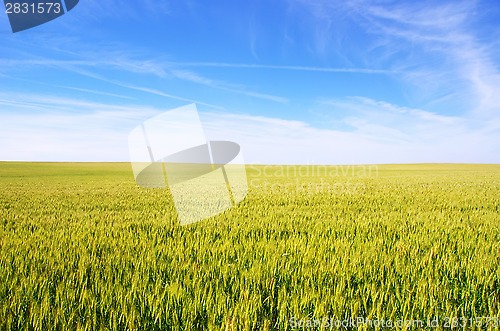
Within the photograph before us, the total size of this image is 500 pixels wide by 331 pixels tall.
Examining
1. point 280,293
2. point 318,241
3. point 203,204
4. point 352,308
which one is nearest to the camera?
point 352,308

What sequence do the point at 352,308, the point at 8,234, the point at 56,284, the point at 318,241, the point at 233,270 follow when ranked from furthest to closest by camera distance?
the point at 8,234 → the point at 318,241 → the point at 233,270 → the point at 56,284 → the point at 352,308

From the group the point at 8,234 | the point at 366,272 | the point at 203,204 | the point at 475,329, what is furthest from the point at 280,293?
the point at 203,204

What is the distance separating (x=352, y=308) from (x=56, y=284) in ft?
10.00

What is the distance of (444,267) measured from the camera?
4.00 meters

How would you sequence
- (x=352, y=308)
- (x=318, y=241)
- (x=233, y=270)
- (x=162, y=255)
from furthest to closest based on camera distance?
1. (x=318, y=241)
2. (x=162, y=255)
3. (x=233, y=270)
4. (x=352, y=308)

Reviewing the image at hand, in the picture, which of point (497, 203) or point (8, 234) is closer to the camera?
point (8, 234)

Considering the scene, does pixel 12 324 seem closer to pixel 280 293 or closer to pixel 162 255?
pixel 162 255

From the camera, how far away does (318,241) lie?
538 cm

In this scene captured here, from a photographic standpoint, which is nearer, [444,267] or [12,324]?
[12,324]

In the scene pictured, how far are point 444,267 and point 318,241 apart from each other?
1886 millimetres

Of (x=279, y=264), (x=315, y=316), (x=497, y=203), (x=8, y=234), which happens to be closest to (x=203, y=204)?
(x=8, y=234)

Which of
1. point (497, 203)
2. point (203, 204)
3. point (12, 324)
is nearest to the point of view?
point (12, 324)

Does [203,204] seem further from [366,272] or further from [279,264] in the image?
[366,272]

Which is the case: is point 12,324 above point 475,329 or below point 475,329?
above
